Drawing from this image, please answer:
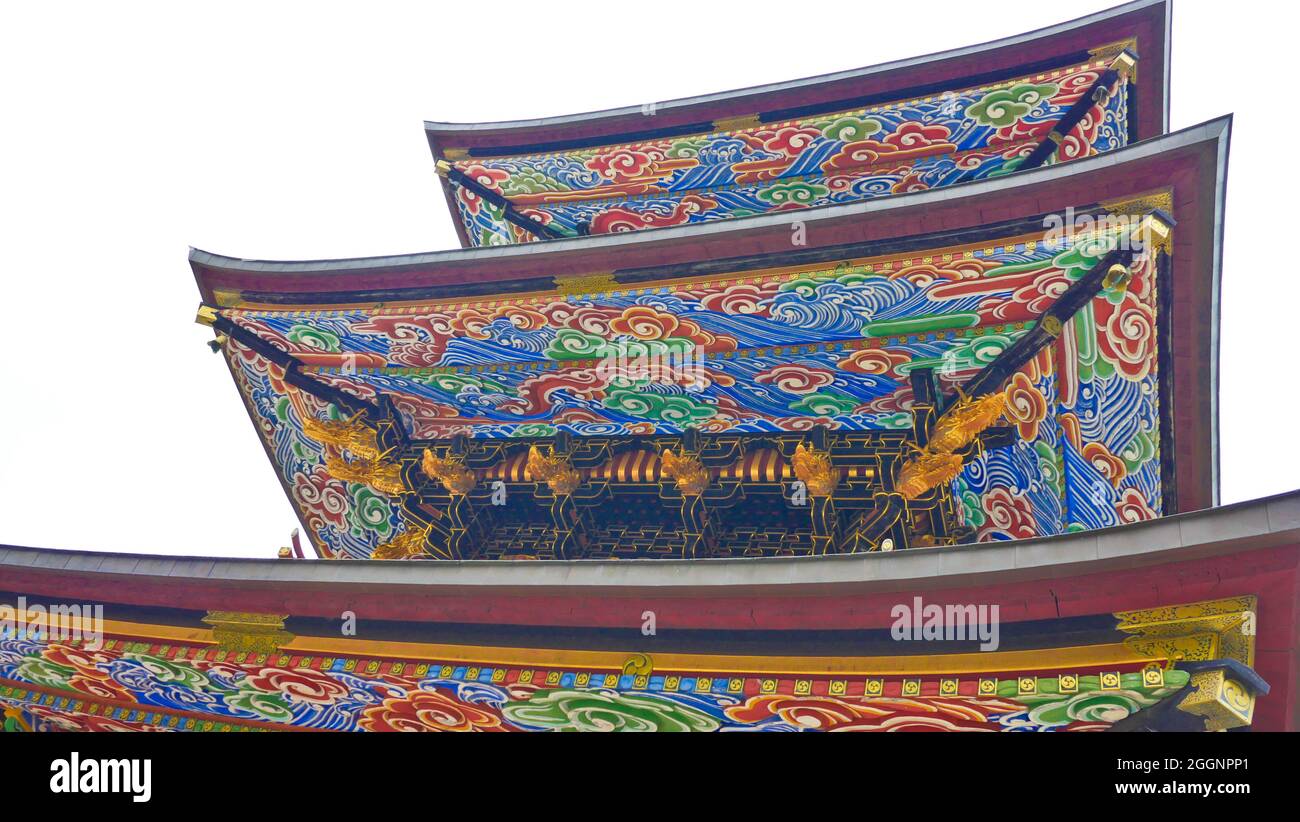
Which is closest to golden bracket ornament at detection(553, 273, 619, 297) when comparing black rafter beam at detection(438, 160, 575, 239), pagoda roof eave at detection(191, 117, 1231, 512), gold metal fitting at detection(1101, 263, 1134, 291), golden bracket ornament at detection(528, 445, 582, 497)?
pagoda roof eave at detection(191, 117, 1231, 512)

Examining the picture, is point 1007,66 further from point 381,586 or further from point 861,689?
point 381,586

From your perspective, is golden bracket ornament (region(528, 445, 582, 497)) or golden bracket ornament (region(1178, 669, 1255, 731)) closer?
golden bracket ornament (region(1178, 669, 1255, 731))

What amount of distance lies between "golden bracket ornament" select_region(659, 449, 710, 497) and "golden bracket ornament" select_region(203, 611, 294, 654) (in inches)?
144

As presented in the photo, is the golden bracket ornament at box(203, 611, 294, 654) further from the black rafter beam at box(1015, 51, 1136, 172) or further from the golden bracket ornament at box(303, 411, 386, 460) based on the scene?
the black rafter beam at box(1015, 51, 1136, 172)

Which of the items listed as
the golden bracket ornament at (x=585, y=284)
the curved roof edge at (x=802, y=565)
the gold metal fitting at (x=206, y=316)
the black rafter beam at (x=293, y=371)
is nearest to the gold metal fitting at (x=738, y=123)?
the golden bracket ornament at (x=585, y=284)

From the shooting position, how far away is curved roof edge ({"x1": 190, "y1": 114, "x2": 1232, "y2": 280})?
652 centimetres

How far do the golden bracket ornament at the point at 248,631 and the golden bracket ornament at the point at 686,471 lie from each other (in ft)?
12.0

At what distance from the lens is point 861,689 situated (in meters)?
5.16

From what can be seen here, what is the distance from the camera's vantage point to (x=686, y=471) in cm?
894

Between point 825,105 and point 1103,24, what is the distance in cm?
274

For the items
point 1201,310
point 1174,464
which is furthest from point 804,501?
point 1201,310

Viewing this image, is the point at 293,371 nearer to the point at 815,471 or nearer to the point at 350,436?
the point at 350,436

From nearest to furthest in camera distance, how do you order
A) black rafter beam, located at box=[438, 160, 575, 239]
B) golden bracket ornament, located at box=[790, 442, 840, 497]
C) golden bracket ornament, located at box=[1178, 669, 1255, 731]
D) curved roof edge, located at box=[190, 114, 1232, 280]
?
1. golden bracket ornament, located at box=[1178, 669, 1255, 731]
2. curved roof edge, located at box=[190, 114, 1232, 280]
3. golden bracket ornament, located at box=[790, 442, 840, 497]
4. black rafter beam, located at box=[438, 160, 575, 239]

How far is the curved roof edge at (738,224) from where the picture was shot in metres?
6.52
